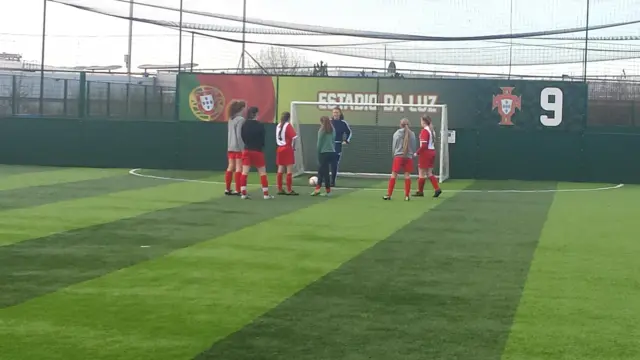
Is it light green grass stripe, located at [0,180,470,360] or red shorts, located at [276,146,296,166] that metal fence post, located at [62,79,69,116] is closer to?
red shorts, located at [276,146,296,166]

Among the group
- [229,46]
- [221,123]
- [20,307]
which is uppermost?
[229,46]

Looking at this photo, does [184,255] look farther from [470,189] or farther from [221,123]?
[221,123]

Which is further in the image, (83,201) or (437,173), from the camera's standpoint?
(437,173)

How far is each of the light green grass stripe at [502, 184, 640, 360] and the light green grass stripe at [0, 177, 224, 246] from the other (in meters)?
6.05

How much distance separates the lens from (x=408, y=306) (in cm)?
812

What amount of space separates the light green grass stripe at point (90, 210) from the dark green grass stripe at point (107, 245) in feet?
1.15

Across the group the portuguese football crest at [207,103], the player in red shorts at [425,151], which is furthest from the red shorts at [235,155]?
the portuguese football crest at [207,103]

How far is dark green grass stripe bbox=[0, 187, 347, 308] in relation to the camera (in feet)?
29.5

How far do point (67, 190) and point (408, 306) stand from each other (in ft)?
40.6

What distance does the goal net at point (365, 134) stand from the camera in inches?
1044

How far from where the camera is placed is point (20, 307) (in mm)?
7773

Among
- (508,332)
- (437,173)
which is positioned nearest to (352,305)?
(508,332)

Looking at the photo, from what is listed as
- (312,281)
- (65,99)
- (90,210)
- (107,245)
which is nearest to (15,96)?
(65,99)

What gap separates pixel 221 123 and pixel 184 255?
17.2 metres
